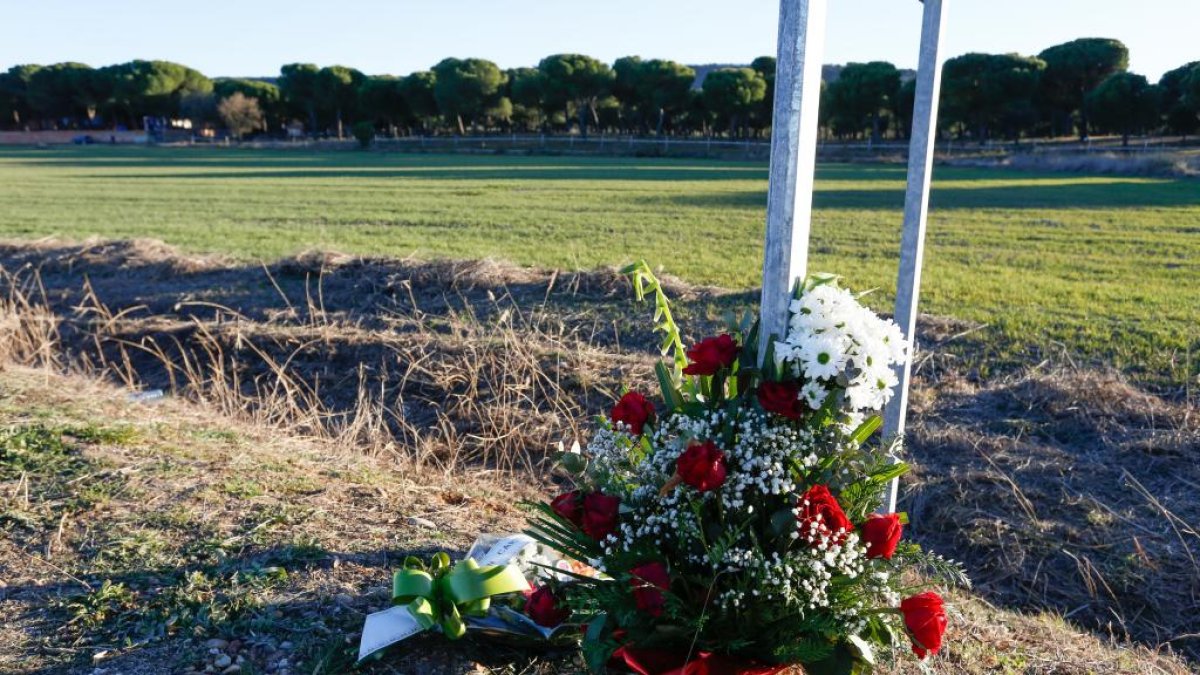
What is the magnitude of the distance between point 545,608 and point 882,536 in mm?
1025

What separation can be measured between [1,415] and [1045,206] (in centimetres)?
2337

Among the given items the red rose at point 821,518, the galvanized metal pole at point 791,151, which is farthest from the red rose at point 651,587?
the galvanized metal pole at point 791,151

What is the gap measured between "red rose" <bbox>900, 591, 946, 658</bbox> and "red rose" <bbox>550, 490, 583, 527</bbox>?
3.17 ft

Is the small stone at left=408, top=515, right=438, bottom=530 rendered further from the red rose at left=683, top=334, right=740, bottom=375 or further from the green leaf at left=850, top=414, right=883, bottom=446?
the green leaf at left=850, top=414, right=883, bottom=446

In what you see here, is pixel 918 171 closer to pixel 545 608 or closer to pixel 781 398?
pixel 781 398

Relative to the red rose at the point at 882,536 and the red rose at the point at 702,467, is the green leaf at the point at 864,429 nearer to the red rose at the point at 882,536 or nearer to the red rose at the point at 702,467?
the red rose at the point at 882,536

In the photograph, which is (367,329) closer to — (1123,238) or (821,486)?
(821,486)

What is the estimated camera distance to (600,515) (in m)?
2.70

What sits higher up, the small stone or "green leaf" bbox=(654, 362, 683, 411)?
"green leaf" bbox=(654, 362, 683, 411)

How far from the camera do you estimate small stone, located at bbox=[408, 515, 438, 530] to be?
403 centimetres

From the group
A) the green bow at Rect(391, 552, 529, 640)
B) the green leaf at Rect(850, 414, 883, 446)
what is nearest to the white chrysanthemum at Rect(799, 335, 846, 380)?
the green leaf at Rect(850, 414, 883, 446)

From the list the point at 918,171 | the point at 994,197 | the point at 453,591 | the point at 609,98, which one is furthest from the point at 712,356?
the point at 609,98

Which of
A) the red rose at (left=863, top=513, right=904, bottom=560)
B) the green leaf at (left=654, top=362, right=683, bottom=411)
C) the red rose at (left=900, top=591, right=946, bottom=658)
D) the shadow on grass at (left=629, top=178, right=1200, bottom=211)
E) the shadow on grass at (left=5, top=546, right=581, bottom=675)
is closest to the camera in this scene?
the red rose at (left=900, top=591, right=946, bottom=658)

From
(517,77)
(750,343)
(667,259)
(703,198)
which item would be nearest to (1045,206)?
(703,198)
